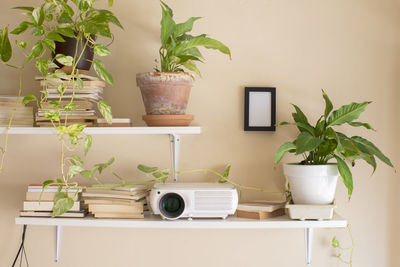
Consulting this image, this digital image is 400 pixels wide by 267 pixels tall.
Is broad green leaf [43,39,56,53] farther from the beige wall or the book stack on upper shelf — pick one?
the book stack on upper shelf

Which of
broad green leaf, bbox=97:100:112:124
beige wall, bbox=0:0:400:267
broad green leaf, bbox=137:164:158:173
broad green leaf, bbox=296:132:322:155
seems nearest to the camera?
broad green leaf, bbox=296:132:322:155

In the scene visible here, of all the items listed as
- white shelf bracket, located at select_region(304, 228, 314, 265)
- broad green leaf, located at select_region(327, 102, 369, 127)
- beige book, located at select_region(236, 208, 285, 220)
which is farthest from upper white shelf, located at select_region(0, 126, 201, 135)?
white shelf bracket, located at select_region(304, 228, 314, 265)

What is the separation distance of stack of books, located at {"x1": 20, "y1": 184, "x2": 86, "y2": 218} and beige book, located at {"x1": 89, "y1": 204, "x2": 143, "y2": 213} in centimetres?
5

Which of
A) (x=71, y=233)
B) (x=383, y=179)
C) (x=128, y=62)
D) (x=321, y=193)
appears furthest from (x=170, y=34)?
(x=383, y=179)

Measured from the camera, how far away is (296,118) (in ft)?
5.17

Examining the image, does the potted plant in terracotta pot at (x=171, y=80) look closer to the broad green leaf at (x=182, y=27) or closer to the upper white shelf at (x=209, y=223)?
the broad green leaf at (x=182, y=27)

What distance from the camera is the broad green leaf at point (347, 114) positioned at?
146 cm

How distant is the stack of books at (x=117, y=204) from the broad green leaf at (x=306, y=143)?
581mm

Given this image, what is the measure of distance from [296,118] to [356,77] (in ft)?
1.15

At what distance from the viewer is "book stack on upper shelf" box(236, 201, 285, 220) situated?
1523mm

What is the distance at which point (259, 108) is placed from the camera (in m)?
1.70

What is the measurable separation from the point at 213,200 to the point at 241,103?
0.45 metres

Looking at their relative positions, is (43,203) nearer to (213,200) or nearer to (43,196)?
(43,196)

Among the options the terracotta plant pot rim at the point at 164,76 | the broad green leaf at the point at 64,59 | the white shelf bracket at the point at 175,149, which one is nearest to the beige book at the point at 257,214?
the white shelf bracket at the point at 175,149
